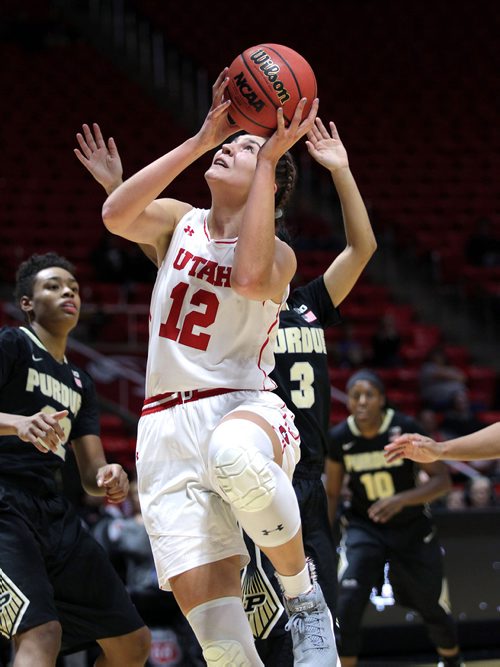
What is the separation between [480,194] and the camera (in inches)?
611

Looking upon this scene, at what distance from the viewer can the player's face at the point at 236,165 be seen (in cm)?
358

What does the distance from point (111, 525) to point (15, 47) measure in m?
12.9

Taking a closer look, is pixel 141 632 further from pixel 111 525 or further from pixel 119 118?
pixel 119 118

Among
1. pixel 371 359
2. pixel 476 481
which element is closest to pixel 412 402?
pixel 371 359

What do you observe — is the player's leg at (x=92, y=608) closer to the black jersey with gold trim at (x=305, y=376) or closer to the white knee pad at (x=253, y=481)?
the black jersey with gold trim at (x=305, y=376)

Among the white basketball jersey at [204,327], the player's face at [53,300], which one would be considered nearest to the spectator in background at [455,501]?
the player's face at [53,300]

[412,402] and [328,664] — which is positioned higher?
[412,402]

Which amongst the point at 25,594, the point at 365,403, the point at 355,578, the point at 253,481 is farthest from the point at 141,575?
the point at 253,481

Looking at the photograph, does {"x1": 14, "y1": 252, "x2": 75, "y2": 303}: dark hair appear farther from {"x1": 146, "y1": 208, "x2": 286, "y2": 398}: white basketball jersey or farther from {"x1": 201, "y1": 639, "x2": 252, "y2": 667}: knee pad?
{"x1": 201, "y1": 639, "x2": 252, "y2": 667}: knee pad

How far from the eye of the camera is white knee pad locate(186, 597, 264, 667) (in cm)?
330

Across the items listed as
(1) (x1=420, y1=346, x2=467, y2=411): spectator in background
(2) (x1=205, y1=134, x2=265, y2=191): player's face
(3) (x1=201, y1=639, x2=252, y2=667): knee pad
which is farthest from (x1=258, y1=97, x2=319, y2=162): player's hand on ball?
(1) (x1=420, y1=346, x2=467, y2=411): spectator in background

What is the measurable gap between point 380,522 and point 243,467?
3242 millimetres

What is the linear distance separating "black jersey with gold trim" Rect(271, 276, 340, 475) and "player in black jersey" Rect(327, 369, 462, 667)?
1669 millimetres

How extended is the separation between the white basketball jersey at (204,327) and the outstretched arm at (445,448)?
21.6 inches
